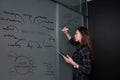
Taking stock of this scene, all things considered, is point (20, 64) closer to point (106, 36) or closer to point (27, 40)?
point (27, 40)

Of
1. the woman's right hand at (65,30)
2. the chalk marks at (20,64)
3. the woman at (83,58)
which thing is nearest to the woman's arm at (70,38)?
the woman's right hand at (65,30)

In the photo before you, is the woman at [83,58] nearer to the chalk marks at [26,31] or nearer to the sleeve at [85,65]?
the sleeve at [85,65]

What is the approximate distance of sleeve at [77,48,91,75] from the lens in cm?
274

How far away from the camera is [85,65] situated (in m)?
2.76

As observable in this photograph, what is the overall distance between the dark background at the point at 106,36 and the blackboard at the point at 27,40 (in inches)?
34.5

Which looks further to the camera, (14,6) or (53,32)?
(53,32)

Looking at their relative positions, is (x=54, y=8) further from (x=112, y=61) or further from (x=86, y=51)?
(x=112, y=61)

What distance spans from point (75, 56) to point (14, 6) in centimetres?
107

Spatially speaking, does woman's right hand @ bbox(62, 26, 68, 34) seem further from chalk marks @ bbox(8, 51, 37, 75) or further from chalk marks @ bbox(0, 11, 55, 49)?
chalk marks @ bbox(8, 51, 37, 75)

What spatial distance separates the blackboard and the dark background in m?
0.88

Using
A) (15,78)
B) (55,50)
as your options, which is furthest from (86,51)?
(15,78)

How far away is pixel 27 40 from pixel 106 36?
138 cm

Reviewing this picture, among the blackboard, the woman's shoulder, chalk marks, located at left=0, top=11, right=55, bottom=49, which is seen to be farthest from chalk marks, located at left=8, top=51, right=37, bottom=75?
the woman's shoulder

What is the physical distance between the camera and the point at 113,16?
3297 mm
